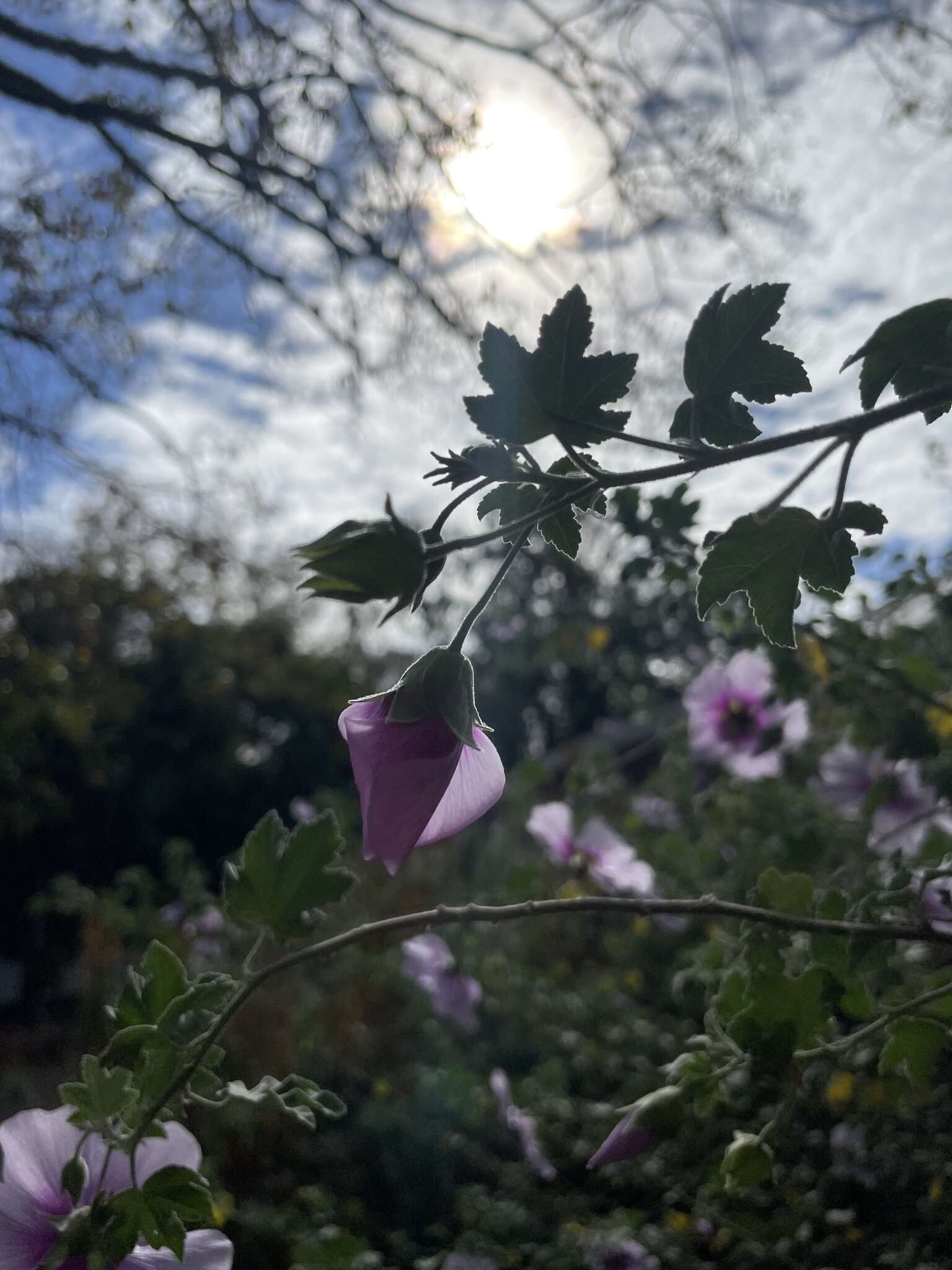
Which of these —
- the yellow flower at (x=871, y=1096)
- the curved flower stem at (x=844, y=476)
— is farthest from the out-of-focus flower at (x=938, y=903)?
the yellow flower at (x=871, y=1096)

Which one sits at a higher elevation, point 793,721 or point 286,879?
point 793,721

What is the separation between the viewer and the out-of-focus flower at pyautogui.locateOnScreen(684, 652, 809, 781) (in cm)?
134

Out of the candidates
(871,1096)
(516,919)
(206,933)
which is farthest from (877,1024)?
(206,933)

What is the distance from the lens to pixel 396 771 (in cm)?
38

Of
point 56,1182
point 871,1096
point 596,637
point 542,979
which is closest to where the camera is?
point 56,1182

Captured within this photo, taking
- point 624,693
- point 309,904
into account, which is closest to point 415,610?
point 309,904

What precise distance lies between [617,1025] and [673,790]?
56cm

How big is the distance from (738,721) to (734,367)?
1096mm

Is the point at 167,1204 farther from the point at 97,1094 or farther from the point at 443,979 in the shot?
the point at 443,979

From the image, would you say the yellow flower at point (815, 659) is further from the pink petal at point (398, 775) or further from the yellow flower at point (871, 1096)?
the pink petal at point (398, 775)

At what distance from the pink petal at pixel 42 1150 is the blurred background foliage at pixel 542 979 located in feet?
1.21

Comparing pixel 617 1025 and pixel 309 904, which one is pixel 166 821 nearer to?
pixel 617 1025

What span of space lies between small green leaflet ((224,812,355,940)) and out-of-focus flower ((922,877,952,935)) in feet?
1.08

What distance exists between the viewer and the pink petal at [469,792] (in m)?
0.41
